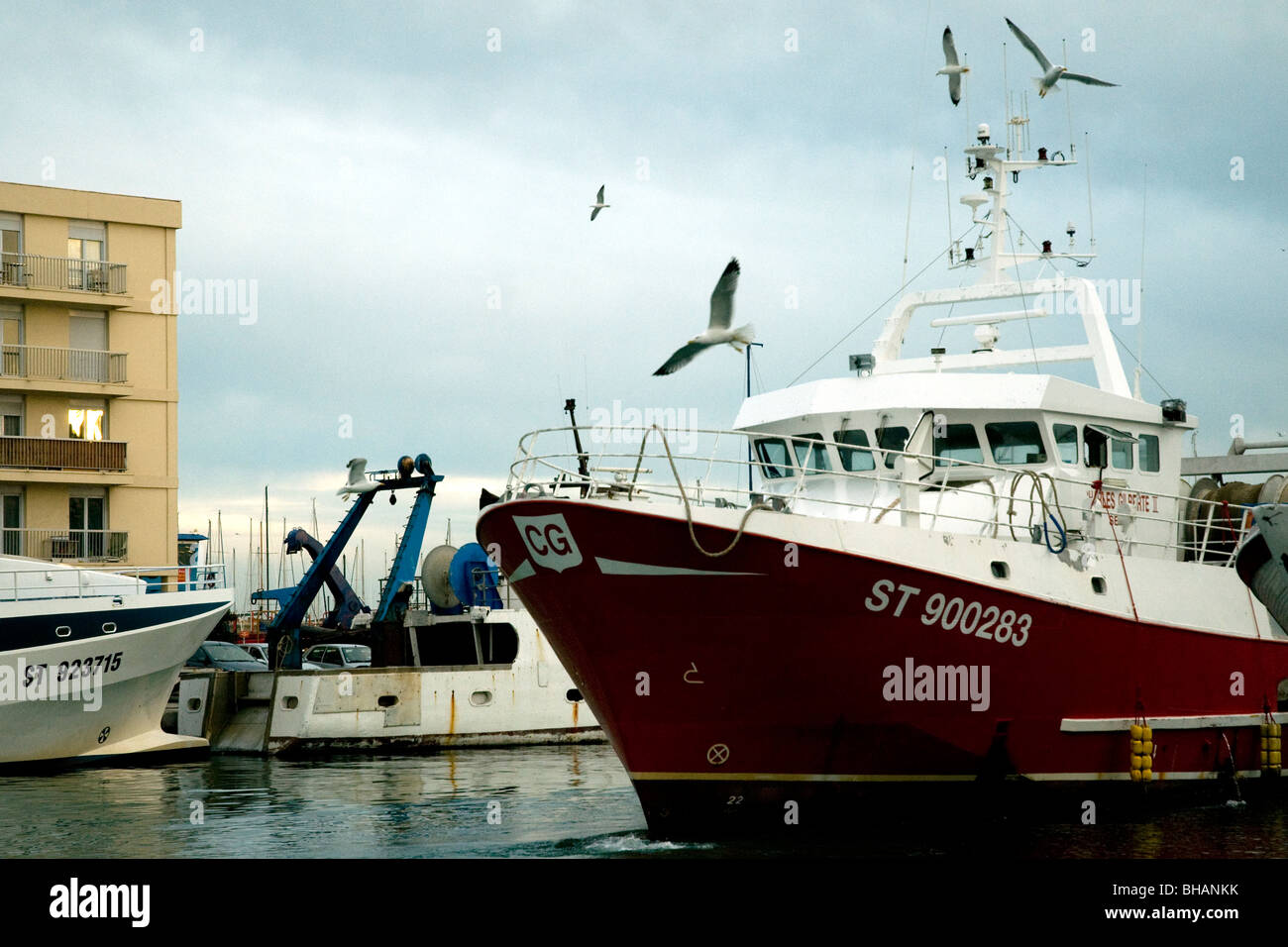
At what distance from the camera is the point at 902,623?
13.8m

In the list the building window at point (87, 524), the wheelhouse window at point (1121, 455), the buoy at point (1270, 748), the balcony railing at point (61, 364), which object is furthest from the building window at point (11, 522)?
the buoy at point (1270, 748)

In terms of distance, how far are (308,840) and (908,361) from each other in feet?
33.0

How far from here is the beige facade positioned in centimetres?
3359

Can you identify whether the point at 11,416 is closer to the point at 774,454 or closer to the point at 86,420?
the point at 86,420

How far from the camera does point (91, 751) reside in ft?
84.4

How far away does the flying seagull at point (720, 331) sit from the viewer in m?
13.9

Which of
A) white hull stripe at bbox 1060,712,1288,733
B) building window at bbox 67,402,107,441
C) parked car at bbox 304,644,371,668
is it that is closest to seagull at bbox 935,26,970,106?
white hull stripe at bbox 1060,712,1288,733

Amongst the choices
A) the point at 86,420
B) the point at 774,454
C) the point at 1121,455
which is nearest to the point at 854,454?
the point at 774,454

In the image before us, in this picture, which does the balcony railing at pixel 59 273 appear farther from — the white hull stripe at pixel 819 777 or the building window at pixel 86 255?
the white hull stripe at pixel 819 777

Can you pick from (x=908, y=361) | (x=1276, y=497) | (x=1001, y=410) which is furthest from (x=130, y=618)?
(x=1276, y=497)

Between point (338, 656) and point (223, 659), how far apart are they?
2.73m

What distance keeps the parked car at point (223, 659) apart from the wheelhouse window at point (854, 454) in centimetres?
1956

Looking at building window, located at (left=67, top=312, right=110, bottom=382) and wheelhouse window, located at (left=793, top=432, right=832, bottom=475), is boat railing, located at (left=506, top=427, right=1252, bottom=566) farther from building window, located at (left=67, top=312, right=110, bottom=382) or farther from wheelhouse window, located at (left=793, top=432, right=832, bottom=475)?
building window, located at (left=67, top=312, right=110, bottom=382)
